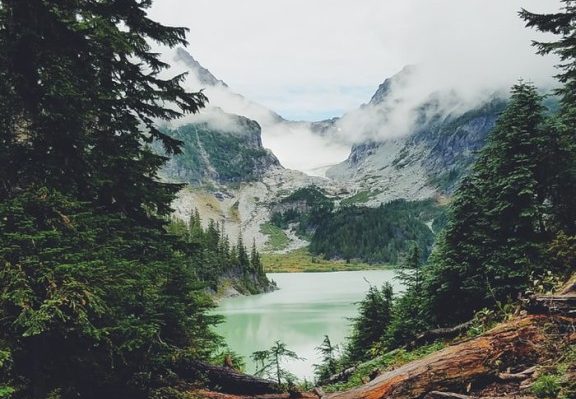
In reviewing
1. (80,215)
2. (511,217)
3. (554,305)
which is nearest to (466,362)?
(554,305)

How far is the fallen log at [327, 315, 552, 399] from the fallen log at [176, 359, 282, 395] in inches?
111

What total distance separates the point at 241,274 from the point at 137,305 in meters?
132

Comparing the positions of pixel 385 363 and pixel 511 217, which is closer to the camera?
pixel 385 363

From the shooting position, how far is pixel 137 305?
10.2 m

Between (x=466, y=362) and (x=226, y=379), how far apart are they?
5.81 meters

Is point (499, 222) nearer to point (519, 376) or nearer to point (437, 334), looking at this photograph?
point (437, 334)

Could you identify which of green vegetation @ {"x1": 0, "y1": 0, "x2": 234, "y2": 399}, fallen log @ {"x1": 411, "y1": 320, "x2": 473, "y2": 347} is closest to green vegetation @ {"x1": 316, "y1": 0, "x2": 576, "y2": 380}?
fallen log @ {"x1": 411, "y1": 320, "x2": 473, "y2": 347}

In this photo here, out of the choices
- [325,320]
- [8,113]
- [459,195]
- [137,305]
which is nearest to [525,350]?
[137,305]

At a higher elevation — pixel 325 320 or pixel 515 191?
pixel 515 191

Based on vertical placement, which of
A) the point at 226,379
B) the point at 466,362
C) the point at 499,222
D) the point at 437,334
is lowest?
the point at 226,379

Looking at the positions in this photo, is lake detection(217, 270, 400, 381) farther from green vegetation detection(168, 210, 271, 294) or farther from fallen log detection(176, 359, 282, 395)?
green vegetation detection(168, 210, 271, 294)

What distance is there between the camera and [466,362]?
32.0 feet

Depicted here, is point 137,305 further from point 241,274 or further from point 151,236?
point 241,274

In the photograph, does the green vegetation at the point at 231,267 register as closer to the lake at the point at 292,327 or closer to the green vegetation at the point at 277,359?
the lake at the point at 292,327
